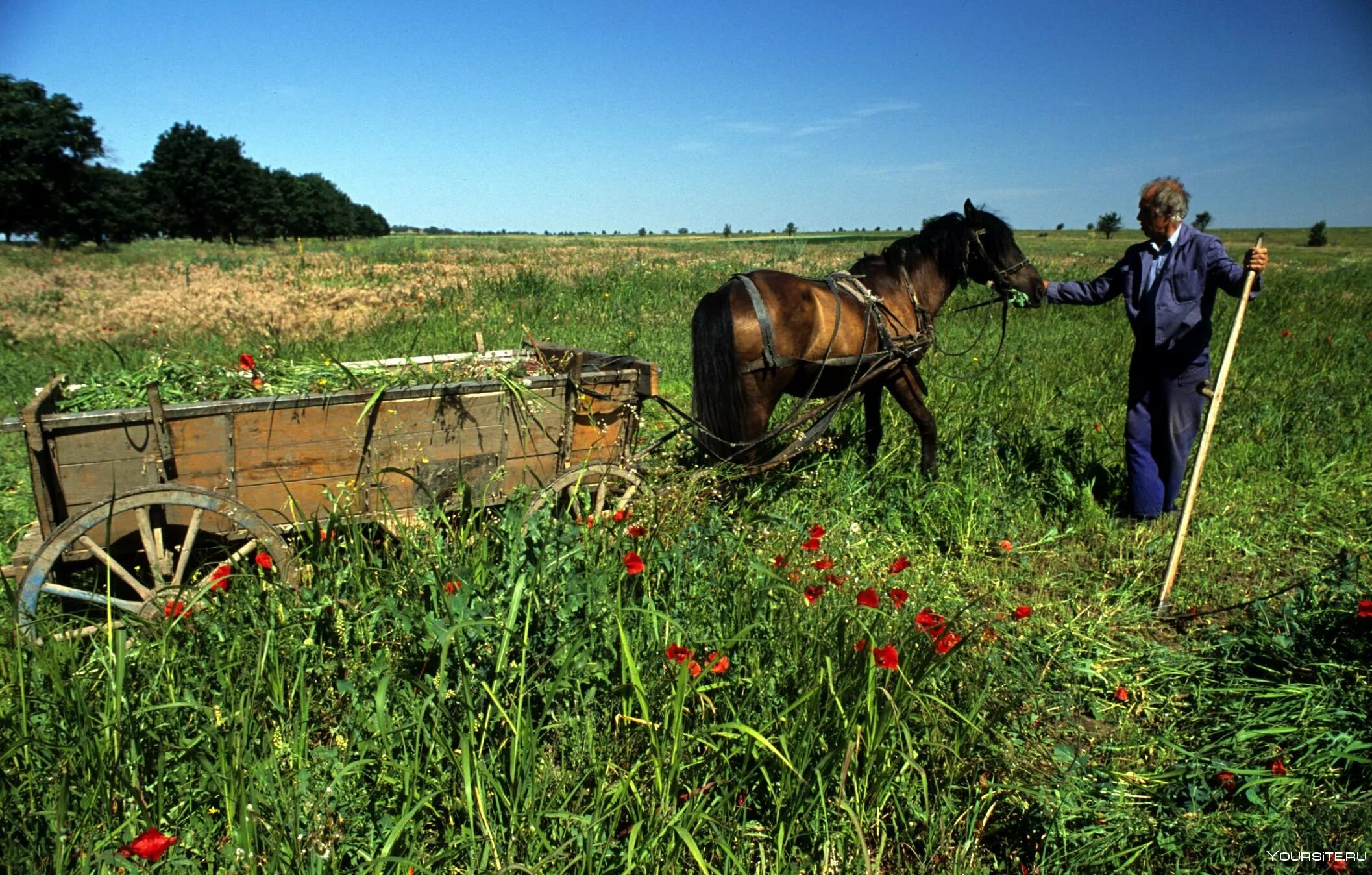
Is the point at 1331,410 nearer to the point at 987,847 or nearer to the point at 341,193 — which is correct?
the point at 987,847

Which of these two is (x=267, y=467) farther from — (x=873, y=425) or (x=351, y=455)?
(x=873, y=425)

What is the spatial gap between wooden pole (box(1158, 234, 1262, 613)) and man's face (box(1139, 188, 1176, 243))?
2.07 ft

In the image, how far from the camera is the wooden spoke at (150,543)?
9.46 feet

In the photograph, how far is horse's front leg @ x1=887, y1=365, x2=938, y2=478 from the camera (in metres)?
5.22

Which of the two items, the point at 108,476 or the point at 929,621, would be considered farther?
the point at 108,476

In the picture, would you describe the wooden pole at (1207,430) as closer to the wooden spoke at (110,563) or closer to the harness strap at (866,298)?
the harness strap at (866,298)

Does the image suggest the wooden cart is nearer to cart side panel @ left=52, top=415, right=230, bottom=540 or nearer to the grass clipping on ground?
cart side panel @ left=52, top=415, right=230, bottom=540

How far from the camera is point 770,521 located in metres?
4.42

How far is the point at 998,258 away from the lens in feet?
17.3

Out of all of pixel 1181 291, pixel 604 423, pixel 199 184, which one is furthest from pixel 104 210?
pixel 1181 291

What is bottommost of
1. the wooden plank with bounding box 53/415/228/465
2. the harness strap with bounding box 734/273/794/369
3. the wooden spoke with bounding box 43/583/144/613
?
the wooden spoke with bounding box 43/583/144/613

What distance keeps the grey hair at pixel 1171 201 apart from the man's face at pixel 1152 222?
0.05ft

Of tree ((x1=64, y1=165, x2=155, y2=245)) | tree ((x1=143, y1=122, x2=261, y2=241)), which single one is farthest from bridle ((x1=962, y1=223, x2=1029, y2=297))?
tree ((x1=143, y1=122, x2=261, y2=241))

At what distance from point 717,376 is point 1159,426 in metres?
3.12
